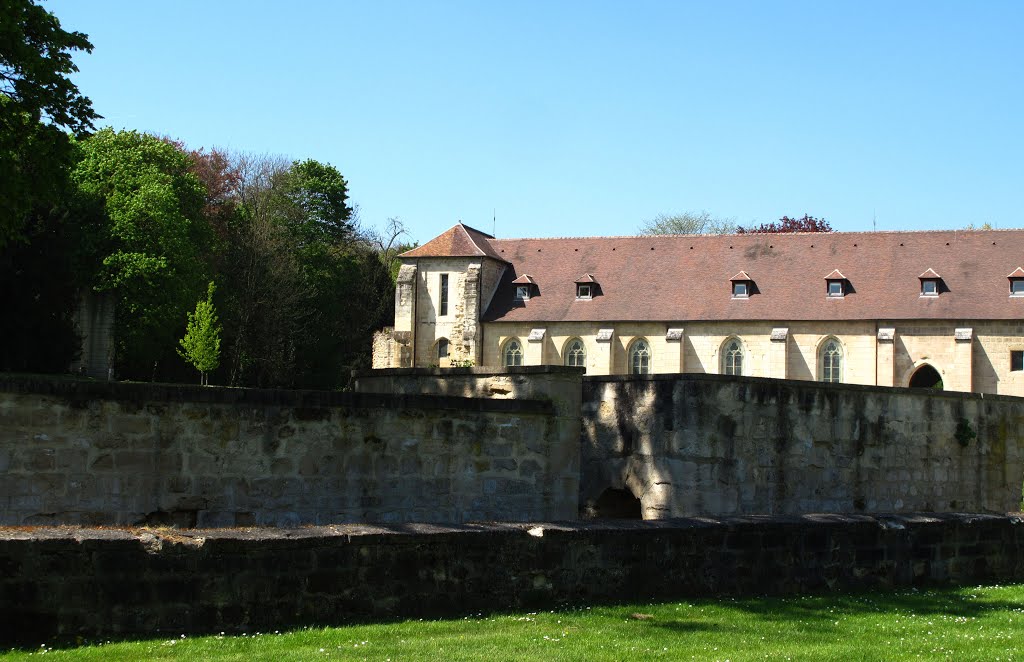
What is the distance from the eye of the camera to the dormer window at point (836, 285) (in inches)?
2141

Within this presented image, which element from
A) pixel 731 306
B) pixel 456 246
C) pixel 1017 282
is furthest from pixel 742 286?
pixel 456 246

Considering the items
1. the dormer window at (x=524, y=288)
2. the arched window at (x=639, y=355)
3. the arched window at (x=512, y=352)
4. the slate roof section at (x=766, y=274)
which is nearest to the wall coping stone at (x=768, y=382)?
the slate roof section at (x=766, y=274)

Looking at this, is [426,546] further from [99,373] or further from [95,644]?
[99,373]

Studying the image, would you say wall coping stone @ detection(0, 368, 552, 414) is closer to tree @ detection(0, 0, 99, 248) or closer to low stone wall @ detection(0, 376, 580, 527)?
low stone wall @ detection(0, 376, 580, 527)

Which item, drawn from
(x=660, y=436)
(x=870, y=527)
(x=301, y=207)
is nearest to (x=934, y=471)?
(x=660, y=436)

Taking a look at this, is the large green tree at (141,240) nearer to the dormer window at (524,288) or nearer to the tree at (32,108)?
the dormer window at (524,288)

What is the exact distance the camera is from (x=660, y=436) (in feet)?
43.1

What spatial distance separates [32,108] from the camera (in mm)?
23156

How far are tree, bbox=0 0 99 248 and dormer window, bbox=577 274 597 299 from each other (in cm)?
3501

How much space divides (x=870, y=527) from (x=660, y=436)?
132 inches

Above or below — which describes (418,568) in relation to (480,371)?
below

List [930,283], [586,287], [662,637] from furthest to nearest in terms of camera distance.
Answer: [586,287], [930,283], [662,637]

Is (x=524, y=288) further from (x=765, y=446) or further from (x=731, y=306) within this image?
(x=765, y=446)

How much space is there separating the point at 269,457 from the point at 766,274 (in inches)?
1888
